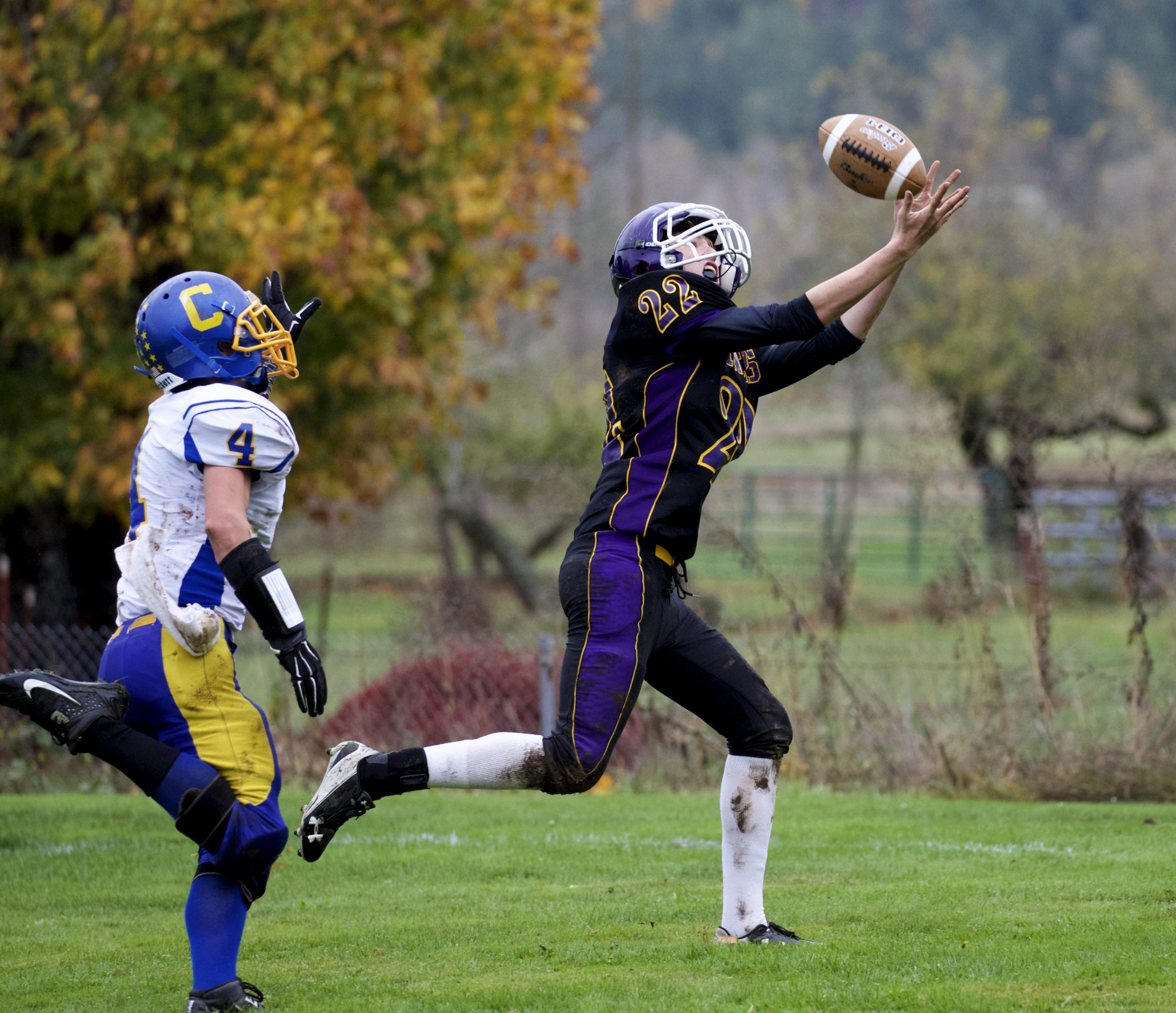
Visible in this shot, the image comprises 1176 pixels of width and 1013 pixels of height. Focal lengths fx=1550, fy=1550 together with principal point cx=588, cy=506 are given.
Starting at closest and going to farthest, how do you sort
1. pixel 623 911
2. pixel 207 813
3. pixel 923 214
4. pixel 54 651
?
pixel 207 813 → pixel 923 214 → pixel 623 911 → pixel 54 651

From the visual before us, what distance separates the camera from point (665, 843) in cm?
733

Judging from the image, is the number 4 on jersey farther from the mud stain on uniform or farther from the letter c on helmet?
the mud stain on uniform

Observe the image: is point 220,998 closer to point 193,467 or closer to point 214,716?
point 214,716

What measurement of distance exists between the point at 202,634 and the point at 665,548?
4.68 feet

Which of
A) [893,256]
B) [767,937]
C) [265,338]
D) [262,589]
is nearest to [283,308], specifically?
[265,338]

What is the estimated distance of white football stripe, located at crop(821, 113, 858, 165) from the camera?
5.35 metres

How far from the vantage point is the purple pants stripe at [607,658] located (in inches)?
182

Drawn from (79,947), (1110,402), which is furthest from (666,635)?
(1110,402)

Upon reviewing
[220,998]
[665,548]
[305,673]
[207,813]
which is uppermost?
[665,548]

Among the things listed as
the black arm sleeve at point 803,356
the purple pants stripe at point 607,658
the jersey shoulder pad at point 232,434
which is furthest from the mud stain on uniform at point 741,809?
the jersey shoulder pad at point 232,434

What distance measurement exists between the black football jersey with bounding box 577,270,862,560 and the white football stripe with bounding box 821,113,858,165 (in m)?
0.96

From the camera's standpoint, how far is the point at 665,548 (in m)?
4.81

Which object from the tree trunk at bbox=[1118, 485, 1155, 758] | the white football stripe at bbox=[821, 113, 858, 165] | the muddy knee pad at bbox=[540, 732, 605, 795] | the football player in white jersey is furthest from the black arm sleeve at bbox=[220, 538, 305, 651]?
the tree trunk at bbox=[1118, 485, 1155, 758]

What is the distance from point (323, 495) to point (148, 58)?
12.9 feet
